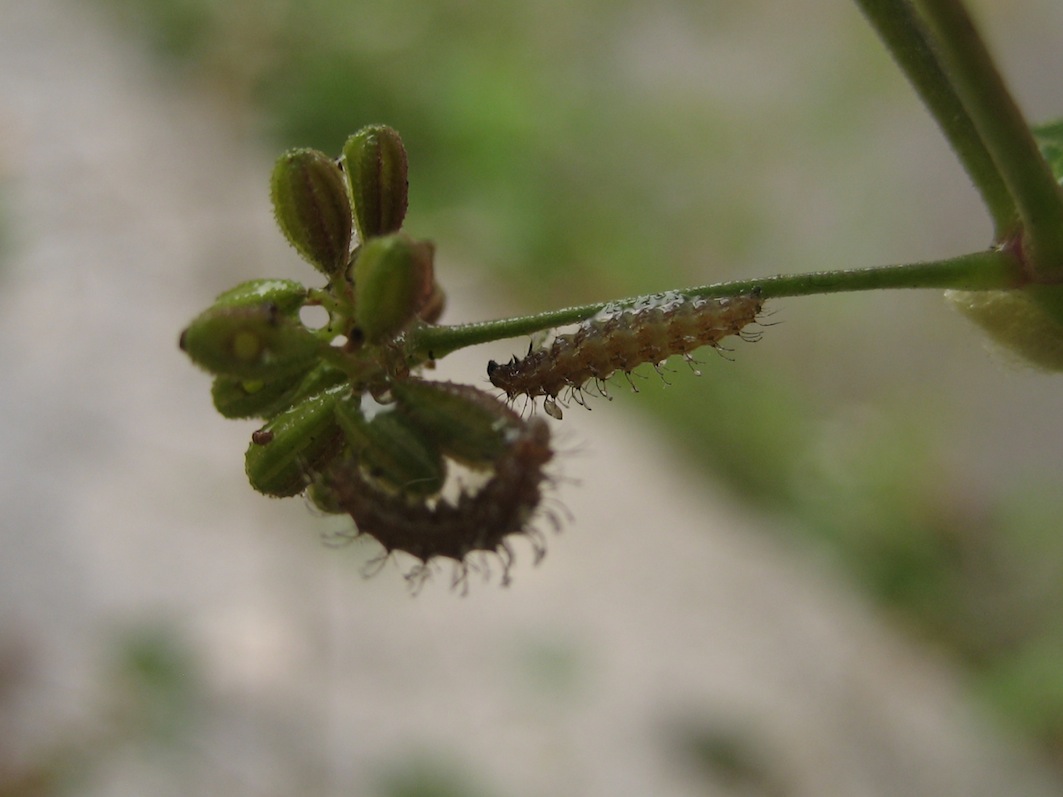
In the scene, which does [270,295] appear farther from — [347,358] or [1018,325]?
[1018,325]

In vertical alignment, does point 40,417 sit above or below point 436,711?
above

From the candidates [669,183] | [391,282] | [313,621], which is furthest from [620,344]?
[669,183]

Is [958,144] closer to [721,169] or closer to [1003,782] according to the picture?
[1003,782]

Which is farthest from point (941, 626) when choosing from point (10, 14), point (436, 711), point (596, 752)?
point (10, 14)

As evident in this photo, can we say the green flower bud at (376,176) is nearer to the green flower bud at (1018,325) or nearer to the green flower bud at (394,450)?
the green flower bud at (394,450)

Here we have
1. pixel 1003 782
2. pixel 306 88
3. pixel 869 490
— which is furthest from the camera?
pixel 306 88

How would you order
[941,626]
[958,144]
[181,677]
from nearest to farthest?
[958,144], [181,677], [941,626]
